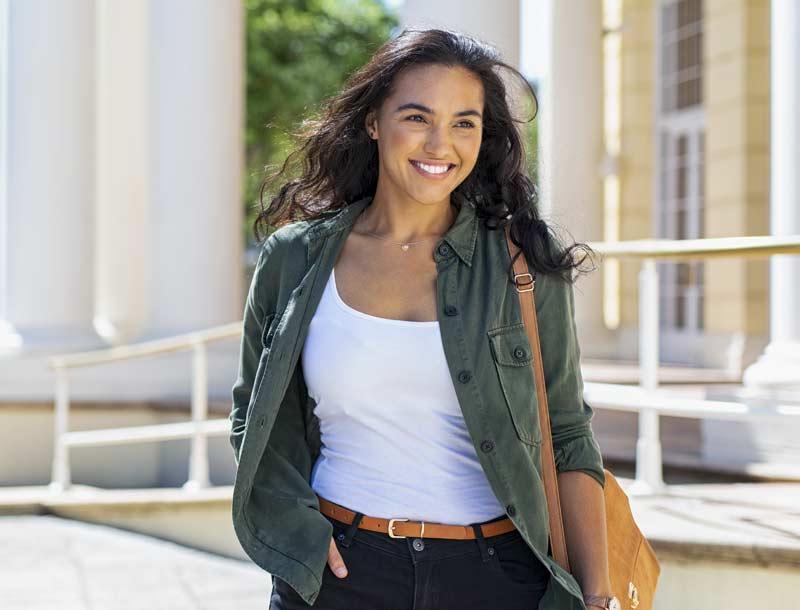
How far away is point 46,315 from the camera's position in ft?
28.9

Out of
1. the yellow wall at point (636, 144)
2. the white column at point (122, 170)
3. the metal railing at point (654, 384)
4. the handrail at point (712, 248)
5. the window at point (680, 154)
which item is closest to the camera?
the handrail at point (712, 248)

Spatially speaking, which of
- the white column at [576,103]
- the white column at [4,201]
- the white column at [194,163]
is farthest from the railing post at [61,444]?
the white column at [576,103]

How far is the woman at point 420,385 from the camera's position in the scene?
209 cm

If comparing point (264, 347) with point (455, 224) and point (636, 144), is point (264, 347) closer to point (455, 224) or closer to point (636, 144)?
point (455, 224)

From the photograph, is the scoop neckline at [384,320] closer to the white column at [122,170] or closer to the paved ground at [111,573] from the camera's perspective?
the paved ground at [111,573]

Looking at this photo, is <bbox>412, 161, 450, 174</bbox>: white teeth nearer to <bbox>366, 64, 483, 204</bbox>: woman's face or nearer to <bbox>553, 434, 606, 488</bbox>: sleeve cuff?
<bbox>366, 64, 483, 204</bbox>: woman's face

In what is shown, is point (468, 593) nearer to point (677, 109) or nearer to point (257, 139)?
point (677, 109)

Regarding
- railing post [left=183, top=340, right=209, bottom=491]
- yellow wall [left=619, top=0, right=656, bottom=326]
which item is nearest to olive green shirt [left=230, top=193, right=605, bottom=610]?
railing post [left=183, top=340, right=209, bottom=491]

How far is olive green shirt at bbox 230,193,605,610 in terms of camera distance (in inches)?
81.8

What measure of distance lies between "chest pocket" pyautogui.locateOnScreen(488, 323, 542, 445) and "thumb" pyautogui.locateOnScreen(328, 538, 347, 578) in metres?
0.39

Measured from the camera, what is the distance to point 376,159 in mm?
2494

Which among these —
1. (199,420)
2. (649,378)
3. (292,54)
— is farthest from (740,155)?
(292,54)

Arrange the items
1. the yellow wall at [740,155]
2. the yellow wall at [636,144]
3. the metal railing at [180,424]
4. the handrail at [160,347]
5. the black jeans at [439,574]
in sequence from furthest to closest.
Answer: the yellow wall at [636,144], the yellow wall at [740,155], the metal railing at [180,424], the handrail at [160,347], the black jeans at [439,574]

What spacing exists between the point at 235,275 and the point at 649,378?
5235 millimetres
